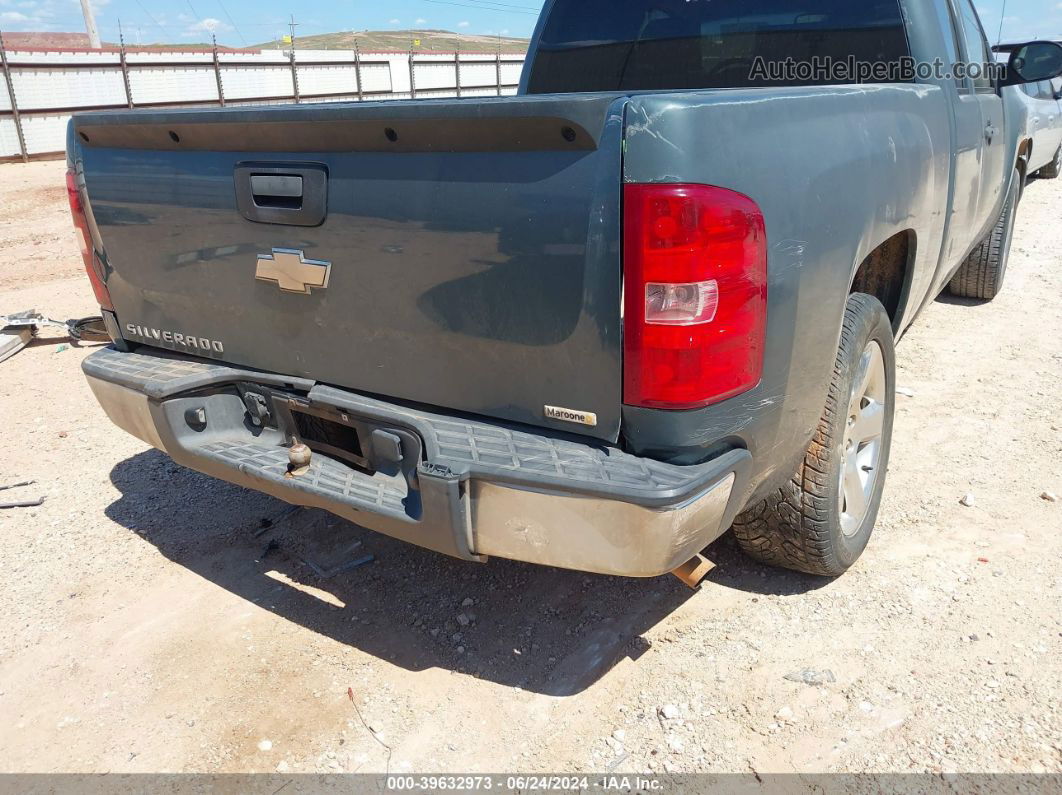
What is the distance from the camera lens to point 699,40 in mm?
3701

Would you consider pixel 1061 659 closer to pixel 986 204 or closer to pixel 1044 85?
pixel 986 204

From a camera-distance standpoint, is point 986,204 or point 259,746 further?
point 986,204

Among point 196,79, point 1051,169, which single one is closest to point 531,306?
point 1051,169

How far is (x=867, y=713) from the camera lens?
227cm

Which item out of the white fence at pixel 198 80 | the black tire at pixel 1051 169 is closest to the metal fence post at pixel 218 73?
the white fence at pixel 198 80

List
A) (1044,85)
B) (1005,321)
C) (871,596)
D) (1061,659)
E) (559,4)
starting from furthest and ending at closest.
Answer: (1044,85), (1005,321), (559,4), (871,596), (1061,659)

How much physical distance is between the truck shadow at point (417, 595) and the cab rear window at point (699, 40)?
2.30 meters

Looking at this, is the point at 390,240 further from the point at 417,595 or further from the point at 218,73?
the point at 218,73

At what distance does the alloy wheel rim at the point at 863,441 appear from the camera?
2748 mm

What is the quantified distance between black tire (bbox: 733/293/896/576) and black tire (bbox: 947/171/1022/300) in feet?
12.0

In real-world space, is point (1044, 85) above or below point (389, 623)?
above

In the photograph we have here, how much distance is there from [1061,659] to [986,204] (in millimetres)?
2871

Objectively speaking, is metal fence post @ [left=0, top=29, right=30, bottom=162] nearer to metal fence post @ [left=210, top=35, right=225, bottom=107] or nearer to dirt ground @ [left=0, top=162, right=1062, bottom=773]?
metal fence post @ [left=210, top=35, right=225, bottom=107]

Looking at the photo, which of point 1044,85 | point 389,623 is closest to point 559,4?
point 389,623
